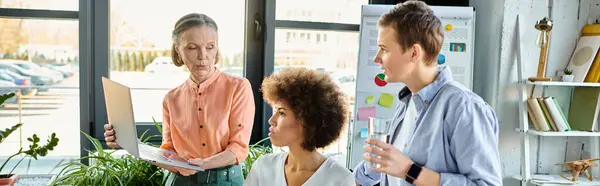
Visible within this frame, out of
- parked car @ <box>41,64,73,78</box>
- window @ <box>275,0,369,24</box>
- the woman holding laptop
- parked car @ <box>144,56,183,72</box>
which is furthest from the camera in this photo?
window @ <box>275,0,369,24</box>

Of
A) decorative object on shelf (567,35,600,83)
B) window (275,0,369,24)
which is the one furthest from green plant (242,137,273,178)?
decorative object on shelf (567,35,600,83)

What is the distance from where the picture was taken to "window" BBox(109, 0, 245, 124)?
386 centimetres

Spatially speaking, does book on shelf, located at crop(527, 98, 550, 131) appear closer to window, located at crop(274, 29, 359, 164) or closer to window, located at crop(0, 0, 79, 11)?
window, located at crop(274, 29, 359, 164)

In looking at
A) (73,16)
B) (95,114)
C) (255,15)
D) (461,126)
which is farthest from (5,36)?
(461,126)

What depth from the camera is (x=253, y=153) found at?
360 cm

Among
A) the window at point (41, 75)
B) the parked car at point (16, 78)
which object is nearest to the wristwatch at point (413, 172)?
the window at point (41, 75)

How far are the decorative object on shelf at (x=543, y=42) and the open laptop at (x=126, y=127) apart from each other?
246 centimetres

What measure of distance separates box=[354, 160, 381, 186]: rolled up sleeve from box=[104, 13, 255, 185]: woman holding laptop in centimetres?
47

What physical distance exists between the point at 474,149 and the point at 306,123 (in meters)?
0.56

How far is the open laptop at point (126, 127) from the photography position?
1.95 meters

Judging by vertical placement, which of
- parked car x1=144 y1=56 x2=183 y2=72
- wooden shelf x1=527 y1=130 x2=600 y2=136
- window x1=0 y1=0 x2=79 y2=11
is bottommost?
wooden shelf x1=527 y1=130 x2=600 y2=136

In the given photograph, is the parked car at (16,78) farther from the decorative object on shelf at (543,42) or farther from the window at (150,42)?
the decorative object on shelf at (543,42)

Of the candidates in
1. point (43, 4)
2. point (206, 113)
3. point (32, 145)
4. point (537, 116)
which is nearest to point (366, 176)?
point (206, 113)

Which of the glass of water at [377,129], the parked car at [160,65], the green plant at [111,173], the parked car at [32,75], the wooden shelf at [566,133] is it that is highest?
the parked car at [160,65]
